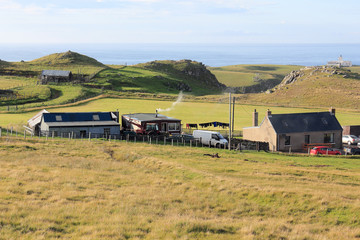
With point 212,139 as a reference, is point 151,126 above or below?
above

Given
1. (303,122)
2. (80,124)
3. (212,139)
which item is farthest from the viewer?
(303,122)

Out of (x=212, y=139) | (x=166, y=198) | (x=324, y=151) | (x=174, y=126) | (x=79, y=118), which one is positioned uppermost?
(x=79, y=118)

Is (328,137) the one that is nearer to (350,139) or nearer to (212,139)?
(350,139)

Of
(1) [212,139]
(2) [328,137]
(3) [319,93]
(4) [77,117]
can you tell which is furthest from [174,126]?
(3) [319,93]

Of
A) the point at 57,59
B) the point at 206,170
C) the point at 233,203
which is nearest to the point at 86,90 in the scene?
the point at 57,59

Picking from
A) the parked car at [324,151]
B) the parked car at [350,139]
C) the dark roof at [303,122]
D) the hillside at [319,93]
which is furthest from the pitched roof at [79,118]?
the hillside at [319,93]

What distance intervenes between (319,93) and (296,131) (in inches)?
3209

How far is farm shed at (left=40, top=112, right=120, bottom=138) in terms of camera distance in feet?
168

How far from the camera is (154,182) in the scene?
26844 mm

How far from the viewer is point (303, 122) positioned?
54.7 meters

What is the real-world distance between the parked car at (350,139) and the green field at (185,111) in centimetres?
1363

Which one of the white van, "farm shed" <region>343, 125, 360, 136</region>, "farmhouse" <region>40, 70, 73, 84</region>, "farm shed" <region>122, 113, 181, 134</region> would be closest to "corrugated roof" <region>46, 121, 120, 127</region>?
"farm shed" <region>122, 113, 181, 134</region>

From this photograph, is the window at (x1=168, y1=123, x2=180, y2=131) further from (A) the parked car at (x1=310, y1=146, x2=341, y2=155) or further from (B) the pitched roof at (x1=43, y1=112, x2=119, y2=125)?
(A) the parked car at (x1=310, y1=146, x2=341, y2=155)

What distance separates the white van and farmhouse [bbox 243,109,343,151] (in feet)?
21.6
